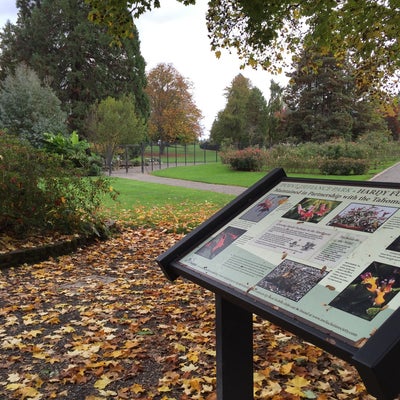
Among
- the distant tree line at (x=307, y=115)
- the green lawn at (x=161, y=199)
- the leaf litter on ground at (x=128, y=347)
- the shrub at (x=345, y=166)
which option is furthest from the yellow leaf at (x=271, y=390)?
the distant tree line at (x=307, y=115)

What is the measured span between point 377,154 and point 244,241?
1134 inches

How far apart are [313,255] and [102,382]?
208cm

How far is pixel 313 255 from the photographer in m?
1.82

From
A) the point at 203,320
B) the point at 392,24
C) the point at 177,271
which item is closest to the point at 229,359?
the point at 177,271

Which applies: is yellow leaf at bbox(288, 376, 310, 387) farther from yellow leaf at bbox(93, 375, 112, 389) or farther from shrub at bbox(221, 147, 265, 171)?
shrub at bbox(221, 147, 265, 171)

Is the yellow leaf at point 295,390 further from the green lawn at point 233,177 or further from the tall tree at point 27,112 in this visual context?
the tall tree at point 27,112

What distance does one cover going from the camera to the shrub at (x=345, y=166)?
21.5 m

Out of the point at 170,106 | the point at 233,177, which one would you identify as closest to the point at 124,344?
the point at 233,177

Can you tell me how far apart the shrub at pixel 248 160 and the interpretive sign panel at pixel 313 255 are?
22.4 m

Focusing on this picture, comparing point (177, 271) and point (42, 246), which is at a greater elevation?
point (177, 271)

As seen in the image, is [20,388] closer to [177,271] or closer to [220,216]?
[177,271]

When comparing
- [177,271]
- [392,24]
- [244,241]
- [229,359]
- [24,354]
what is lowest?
[24,354]

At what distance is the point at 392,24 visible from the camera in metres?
5.73

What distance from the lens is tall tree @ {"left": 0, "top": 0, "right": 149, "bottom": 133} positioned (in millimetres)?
39656
